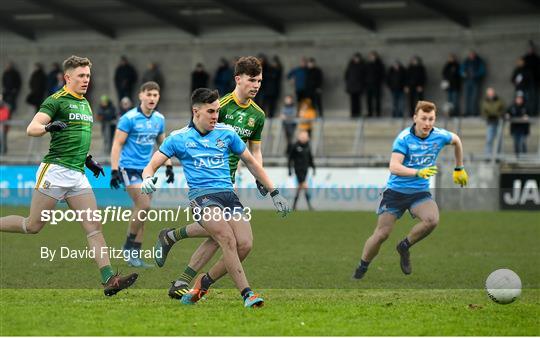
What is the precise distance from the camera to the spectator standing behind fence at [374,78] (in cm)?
3366

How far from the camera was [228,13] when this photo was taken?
37.0 m

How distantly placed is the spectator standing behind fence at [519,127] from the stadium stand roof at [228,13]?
4.76 m

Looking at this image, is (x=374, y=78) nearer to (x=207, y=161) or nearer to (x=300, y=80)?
(x=300, y=80)

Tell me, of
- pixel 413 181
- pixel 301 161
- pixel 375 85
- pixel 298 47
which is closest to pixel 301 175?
pixel 301 161

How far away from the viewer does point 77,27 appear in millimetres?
40094

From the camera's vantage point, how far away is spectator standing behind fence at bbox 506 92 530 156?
28266mm

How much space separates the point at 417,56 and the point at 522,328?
26144 mm

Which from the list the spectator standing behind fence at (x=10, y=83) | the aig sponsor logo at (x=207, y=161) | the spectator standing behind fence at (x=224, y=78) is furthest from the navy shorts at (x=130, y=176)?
the spectator standing behind fence at (x=10, y=83)

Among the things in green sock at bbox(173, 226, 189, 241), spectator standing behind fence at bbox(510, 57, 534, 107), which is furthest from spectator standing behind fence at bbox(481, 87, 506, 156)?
green sock at bbox(173, 226, 189, 241)

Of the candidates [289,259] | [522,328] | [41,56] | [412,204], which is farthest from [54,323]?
[41,56]

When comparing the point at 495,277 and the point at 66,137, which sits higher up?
the point at 66,137

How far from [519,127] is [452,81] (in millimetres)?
5146

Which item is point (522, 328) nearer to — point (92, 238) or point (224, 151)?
point (224, 151)

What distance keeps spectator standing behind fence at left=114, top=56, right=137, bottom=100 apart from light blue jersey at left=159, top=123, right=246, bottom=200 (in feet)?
90.5
